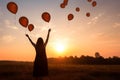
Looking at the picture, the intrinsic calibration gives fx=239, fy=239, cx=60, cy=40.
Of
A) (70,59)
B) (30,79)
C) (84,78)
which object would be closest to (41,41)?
(30,79)

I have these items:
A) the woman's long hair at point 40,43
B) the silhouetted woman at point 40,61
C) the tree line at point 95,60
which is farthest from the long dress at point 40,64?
the tree line at point 95,60

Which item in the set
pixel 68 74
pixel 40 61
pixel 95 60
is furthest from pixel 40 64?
pixel 95 60

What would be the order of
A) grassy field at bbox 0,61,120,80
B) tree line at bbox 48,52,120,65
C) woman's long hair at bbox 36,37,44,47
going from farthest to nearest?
tree line at bbox 48,52,120,65 < grassy field at bbox 0,61,120,80 < woman's long hair at bbox 36,37,44,47

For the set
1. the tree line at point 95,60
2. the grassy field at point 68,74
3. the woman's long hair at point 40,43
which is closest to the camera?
the woman's long hair at point 40,43

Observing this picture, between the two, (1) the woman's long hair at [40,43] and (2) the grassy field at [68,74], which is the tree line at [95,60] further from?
(1) the woman's long hair at [40,43]

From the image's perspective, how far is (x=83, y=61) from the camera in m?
51.7

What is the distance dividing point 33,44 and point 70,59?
37.9 metres

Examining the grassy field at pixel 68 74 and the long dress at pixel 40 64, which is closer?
the long dress at pixel 40 64

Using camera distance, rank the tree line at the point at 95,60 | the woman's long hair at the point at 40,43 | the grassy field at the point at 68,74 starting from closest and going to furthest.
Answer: the woman's long hair at the point at 40,43, the grassy field at the point at 68,74, the tree line at the point at 95,60

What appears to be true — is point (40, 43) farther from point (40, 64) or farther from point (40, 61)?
point (40, 64)

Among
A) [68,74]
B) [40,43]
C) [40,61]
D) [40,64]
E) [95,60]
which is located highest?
[95,60]

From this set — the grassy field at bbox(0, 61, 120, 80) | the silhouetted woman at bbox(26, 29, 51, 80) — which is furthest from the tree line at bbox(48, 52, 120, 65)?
the silhouetted woman at bbox(26, 29, 51, 80)

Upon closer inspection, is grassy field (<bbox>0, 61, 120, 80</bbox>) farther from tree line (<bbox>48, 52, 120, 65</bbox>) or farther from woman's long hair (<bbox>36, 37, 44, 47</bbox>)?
tree line (<bbox>48, 52, 120, 65</bbox>)

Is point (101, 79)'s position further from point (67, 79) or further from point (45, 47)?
point (45, 47)
